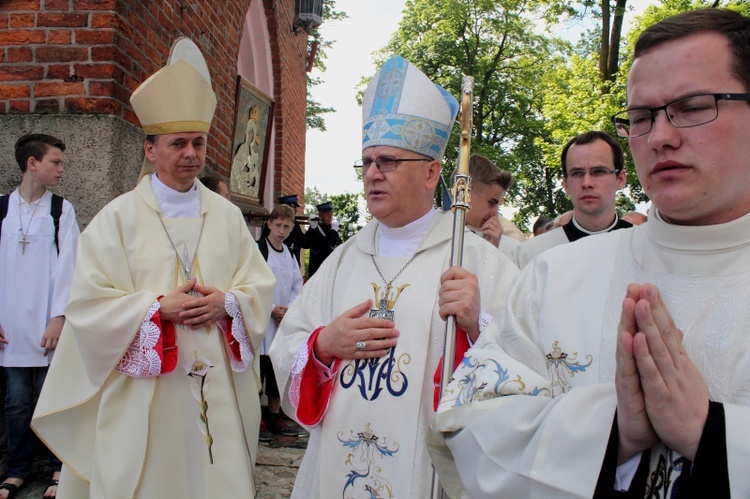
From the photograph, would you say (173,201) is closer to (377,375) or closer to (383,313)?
(383,313)

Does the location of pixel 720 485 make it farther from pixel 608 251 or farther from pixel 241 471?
pixel 241 471

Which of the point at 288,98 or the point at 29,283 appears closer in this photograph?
the point at 29,283

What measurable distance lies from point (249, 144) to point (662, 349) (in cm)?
714

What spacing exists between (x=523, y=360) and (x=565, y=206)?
26337 millimetres

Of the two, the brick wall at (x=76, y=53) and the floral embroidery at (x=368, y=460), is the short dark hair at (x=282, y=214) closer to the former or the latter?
the brick wall at (x=76, y=53)

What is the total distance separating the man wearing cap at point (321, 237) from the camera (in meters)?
8.27

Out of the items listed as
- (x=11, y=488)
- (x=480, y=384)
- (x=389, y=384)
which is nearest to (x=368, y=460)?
(x=389, y=384)

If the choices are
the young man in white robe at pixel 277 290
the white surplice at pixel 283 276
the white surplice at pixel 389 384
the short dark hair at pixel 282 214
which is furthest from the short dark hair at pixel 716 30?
the white surplice at pixel 283 276

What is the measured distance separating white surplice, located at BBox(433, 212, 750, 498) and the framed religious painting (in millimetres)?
6029

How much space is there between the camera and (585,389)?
126 cm

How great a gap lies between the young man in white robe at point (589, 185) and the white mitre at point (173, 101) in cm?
196

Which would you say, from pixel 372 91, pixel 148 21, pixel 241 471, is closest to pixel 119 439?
pixel 241 471

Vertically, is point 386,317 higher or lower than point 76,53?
lower

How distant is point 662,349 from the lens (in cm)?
105
